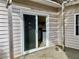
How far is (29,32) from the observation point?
19.7 ft

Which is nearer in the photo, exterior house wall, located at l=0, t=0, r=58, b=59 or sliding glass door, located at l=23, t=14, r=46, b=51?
exterior house wall, located at l=0, t=0, r=58, b=59

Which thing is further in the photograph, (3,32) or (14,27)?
(14,27)

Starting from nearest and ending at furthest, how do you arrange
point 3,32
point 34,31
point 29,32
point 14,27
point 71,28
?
point 3,32, point 14,27, point 29,32, point 34,31, point 71,28

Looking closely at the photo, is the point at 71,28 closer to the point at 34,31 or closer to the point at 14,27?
the point at 34,31

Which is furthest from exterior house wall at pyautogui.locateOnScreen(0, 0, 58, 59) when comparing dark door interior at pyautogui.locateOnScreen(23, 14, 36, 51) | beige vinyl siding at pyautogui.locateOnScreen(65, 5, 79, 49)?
beige vinyl siding at pyautogui.locateOnScreen(65, 5, 79, 49)

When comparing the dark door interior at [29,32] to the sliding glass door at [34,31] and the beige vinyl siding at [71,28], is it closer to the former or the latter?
the sliding glass door at [34,31]

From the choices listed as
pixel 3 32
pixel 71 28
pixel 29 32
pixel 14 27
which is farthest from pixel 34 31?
pixel 71 28

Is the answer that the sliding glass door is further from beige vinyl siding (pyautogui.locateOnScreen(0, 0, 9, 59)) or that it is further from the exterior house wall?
beige vinyl siding (pyautogui.locateOnScreen(0, 0, 9, 59))

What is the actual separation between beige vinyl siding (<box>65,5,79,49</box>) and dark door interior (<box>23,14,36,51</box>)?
2352mm

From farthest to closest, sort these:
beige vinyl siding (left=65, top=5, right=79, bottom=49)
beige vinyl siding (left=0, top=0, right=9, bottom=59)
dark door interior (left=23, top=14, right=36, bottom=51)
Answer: beige vinyl siding (left=65, top=5, right=79, bottom=49) < dark door interior (left=23, top=14, right=36, bottom=51) < beige vinyl siding (left=0, top=0, right=9, bottom=59)

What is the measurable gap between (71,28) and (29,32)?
2.75 metres

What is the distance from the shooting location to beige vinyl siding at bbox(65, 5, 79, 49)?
22.7 ft

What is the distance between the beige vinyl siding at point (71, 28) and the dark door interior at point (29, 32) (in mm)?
2352

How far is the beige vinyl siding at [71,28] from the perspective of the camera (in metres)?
6.91
